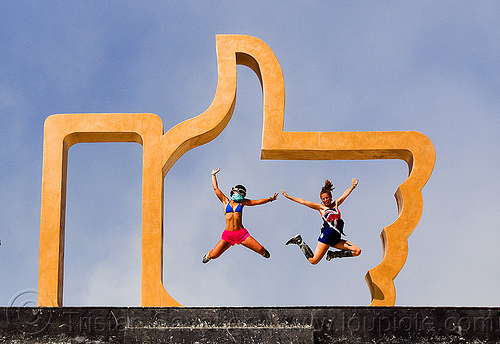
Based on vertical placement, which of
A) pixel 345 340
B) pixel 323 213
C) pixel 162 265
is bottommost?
pixel 345 340

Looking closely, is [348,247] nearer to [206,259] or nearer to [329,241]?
[329,241]

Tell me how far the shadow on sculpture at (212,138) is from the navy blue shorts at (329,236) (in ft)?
2.73

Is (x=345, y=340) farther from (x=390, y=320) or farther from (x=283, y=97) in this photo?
(x=283, y=97)

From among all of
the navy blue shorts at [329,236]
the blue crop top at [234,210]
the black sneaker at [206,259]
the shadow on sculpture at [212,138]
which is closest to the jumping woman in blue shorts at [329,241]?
the navy blue shorts at [329,236]

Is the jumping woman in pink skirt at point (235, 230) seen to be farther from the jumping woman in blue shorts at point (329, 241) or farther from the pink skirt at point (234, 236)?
the jumping woman in blue shorts at point (329, 241)

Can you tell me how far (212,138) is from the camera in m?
14.5

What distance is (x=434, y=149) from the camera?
1410 centimetres

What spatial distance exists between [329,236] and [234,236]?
1707 millimetres

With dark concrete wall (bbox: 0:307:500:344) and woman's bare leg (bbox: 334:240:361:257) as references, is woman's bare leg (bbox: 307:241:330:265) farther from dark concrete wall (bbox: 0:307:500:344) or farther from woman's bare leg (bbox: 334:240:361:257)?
dark concrete wall (bbox: 0:307:500:344)

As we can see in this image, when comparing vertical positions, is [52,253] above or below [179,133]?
below

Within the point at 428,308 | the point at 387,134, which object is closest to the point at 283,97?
the point at 387,134

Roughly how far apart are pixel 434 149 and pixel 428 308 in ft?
10.8

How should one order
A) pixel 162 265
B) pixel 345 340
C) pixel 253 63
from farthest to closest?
pixel 253 63
pixel 162 265
pixel 345 340

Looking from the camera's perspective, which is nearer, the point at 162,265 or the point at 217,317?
the point at 217,317
